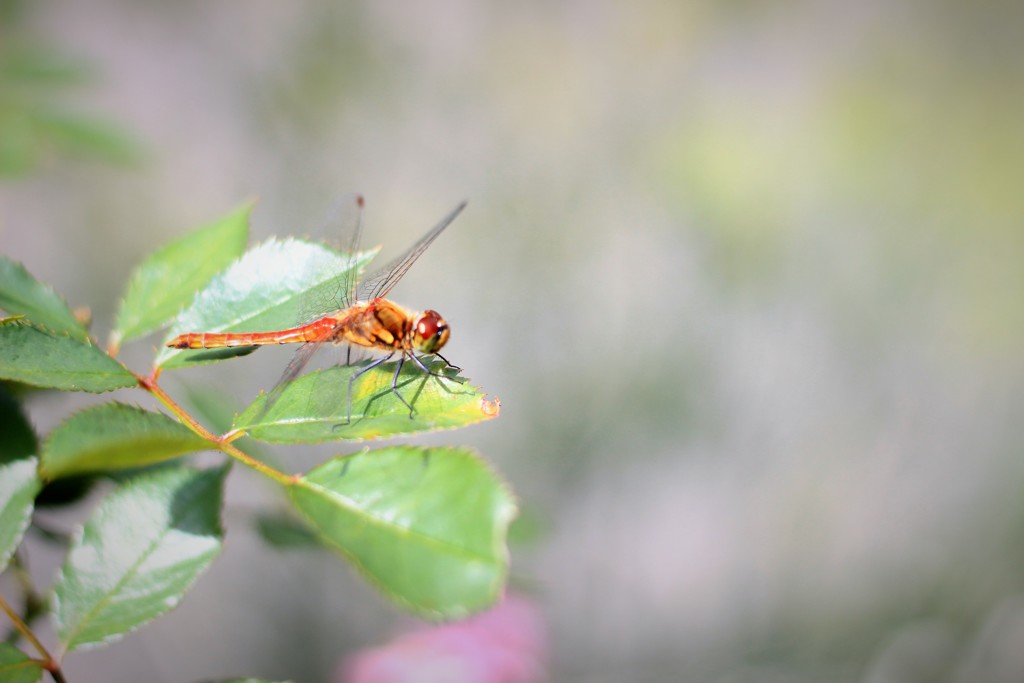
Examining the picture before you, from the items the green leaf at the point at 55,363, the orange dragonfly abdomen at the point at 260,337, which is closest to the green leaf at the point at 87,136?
the orange dragonfly abdomen at the point at 260,337

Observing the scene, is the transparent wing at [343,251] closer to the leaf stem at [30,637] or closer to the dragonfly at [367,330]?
the dragonfly at [367,330]

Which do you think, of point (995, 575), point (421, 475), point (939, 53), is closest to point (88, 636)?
point (421, 475)

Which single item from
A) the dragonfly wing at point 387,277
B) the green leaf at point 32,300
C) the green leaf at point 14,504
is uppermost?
the dragonfly wing at point 387,277

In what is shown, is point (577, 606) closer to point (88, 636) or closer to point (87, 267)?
point (87, 267)

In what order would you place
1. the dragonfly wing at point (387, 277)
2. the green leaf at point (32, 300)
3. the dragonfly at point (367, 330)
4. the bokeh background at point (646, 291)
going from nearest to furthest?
the green leaf at point (32, 300), the dragonfly at point (367, 330), the dragonfly wing at point (387, 277), the bokeh background at point (646, 291)

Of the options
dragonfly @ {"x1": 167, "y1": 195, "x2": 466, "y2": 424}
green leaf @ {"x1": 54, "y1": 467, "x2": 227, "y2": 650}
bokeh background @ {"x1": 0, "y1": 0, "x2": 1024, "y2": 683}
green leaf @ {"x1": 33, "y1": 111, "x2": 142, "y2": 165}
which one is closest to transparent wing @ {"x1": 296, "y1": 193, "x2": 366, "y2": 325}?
dragonfly @ {"x1": 167, "y1": 195, "x2": 466, "y2": 424}

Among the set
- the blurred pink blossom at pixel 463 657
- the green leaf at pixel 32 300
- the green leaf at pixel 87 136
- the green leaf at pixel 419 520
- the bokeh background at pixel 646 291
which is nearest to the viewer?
the green leaf at pixel 419 520
